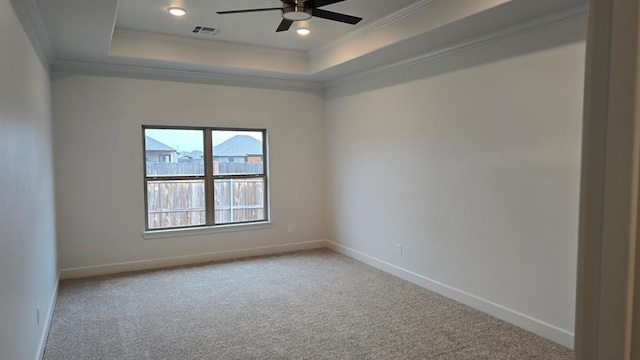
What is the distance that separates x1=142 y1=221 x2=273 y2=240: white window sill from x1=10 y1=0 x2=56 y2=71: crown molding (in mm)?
2277

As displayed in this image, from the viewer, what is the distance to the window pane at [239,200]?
6.05m

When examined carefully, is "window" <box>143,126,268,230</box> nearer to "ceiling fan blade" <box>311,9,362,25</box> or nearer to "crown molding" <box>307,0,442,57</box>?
"crown molding" <box>307,0,442,57</box>

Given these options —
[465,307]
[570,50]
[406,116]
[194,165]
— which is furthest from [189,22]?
[465,307]

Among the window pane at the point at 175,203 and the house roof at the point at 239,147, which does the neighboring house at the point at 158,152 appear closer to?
the window pane at the point at 175,203

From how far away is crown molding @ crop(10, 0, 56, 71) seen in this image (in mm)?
2787

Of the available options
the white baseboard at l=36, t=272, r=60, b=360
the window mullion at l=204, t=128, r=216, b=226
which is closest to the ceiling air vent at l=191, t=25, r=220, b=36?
the window mullion at l=204, t=128, r=216, b=226

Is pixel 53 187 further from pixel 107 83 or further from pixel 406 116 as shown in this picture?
pixel 406 116

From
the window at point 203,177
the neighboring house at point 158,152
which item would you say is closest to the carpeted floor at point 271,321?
the window at point 203,177

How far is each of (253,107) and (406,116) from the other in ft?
7.39

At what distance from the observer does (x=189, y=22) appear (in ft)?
14.7

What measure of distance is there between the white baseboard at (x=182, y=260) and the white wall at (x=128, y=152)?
0.06m

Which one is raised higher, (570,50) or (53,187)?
(570,50)

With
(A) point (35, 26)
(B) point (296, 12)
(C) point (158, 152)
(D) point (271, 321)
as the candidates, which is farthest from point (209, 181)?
(B) point (296, 12)

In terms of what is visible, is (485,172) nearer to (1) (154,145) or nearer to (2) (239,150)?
(2) (239,150)
